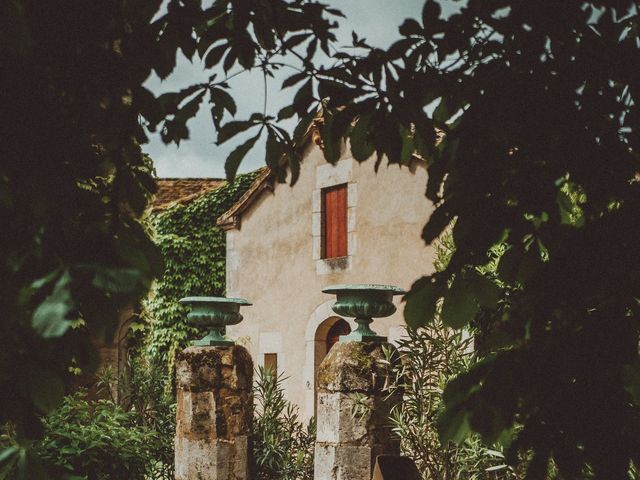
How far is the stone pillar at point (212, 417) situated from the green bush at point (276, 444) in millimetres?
166

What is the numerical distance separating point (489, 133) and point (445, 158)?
11 cm

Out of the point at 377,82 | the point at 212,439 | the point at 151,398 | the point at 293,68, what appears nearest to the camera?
the point at 377,82

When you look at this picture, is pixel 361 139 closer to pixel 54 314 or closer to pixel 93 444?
pixel 54 314

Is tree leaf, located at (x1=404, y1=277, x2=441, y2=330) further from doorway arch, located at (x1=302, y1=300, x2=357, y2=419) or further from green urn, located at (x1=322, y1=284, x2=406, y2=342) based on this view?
doorway arch, located at (x1=302, y1=300, x2=357, y2=419)

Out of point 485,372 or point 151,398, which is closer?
point 485,372

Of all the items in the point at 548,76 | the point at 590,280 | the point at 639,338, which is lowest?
the point at 639,338

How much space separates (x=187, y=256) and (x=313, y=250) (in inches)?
128

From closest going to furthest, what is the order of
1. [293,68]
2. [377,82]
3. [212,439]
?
[377,82] < [293,68] < [212,439]

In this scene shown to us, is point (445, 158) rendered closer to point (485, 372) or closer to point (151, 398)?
point (485, 372)

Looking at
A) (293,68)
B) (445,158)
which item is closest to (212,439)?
(293,68)

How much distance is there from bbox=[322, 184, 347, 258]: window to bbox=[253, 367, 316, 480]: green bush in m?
5.09

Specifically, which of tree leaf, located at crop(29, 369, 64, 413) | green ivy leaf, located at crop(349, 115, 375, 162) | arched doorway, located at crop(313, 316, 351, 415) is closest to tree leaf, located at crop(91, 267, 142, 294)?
tree leaf, located at crop(29, 369, 64, 413)

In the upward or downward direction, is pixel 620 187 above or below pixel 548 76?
below

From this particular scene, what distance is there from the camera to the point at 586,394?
179cm
